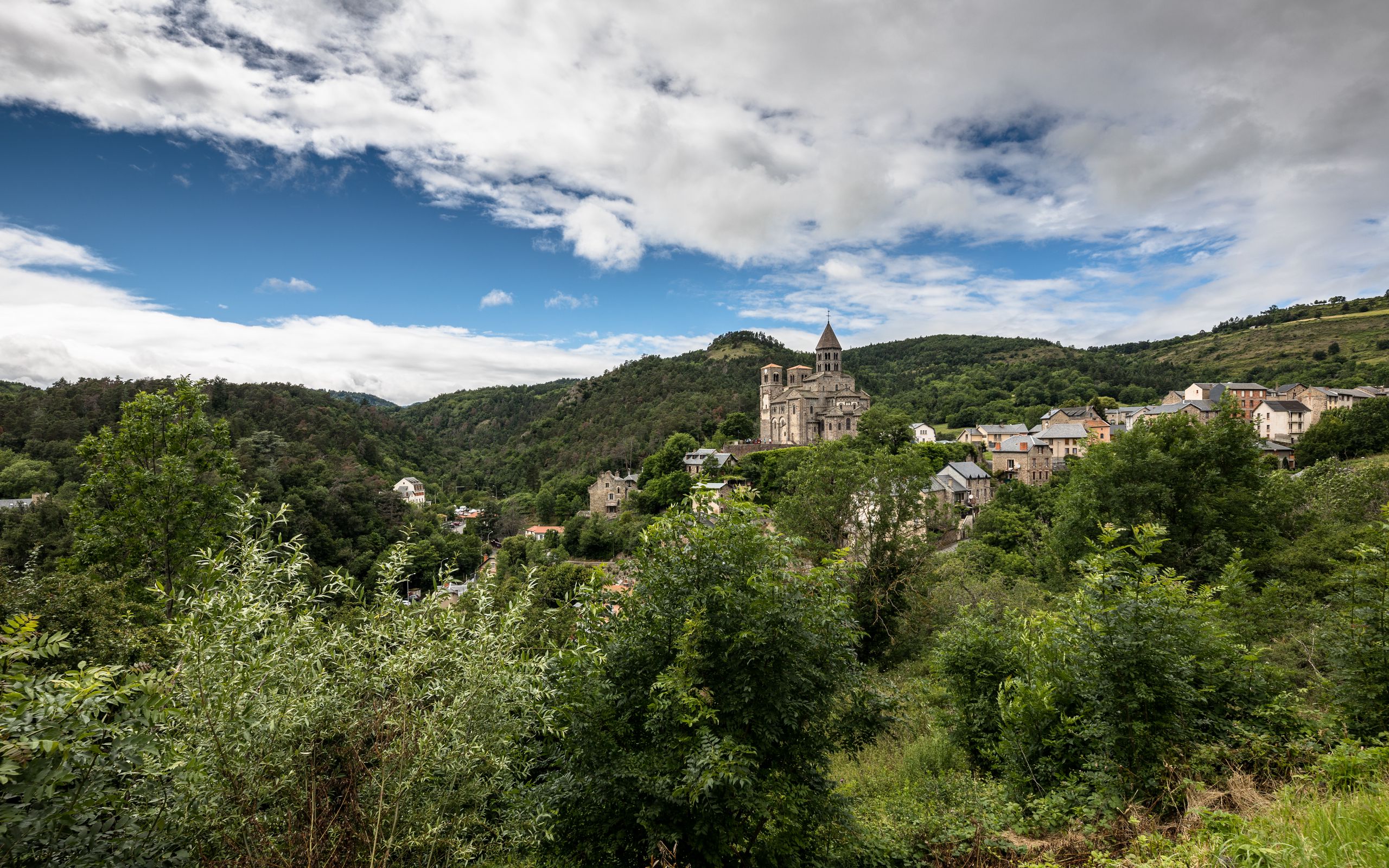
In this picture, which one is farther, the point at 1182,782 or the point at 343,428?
the point at 343,428

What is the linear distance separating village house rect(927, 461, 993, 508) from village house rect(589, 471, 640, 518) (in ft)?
110

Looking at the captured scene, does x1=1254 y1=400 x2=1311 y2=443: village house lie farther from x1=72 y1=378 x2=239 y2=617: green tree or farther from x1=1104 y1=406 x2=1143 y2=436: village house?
x1=72 y1=378 x2=239 y2=617: green tree

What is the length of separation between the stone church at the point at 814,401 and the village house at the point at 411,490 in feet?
160

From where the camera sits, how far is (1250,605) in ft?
43.6

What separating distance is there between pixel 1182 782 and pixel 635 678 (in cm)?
637

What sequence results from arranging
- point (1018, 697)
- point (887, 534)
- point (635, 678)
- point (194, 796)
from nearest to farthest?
point (194, 796), point (635, 678), point (1018, 697), point (887, 534)

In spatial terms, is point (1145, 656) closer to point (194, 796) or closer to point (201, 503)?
point (194, 796)

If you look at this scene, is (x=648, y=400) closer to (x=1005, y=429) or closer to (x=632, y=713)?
(x=1005, y=429)

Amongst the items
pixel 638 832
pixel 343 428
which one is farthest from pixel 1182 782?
pixel 343 428

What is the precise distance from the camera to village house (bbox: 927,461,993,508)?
44562 millimetres

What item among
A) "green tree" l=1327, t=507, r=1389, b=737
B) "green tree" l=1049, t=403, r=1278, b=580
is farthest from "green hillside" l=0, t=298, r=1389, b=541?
"green tree" l=1327, t=507, r=1389, b=737

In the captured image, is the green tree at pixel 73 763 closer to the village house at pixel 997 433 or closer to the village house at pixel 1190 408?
the village house at pixel 997 433

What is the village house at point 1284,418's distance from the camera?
6019 cm

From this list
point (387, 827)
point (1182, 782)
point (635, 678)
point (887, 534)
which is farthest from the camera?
point (887, 534)
